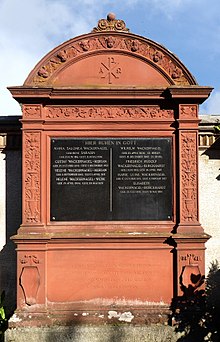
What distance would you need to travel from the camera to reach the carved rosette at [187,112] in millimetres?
6355

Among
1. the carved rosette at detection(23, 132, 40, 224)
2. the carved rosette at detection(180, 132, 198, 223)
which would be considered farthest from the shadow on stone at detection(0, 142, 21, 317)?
the carved rosette at detection(180, 132, 198, 223)

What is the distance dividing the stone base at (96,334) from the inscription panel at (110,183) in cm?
163

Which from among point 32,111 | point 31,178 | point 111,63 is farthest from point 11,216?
point 111,63

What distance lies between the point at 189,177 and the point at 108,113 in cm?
164

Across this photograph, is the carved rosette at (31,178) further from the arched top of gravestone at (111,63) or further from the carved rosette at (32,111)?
the arched top of gravestone at (111,63)

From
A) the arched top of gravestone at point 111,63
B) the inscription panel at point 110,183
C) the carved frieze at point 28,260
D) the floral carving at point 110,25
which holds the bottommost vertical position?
the carved frieze at point 28,260

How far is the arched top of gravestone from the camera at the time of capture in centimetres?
640

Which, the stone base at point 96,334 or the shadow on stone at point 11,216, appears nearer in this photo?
the stone base at point 96,334

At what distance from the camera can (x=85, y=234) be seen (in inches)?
246

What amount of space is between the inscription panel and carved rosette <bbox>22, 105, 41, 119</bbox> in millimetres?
489

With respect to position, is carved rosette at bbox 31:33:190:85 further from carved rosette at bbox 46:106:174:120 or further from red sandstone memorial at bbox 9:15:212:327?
carved rosette at bbox 46:106:174:120

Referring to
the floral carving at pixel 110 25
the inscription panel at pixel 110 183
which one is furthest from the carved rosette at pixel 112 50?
the inscription panel at pixel 110 183

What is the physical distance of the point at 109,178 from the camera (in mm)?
6383

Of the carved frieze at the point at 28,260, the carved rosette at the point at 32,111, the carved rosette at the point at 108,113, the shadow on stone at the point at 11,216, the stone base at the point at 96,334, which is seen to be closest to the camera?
the stone base at the point at 96,334
